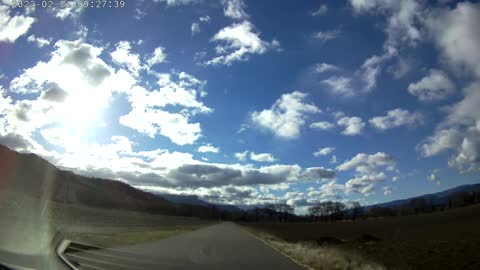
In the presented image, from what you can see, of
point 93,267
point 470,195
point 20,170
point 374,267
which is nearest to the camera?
point 93,267

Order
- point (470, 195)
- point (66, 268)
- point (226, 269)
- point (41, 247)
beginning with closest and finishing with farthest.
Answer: point (66, 268), point (41, 247), point (226, 269), point (470, 195)

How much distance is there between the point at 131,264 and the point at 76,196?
114 m

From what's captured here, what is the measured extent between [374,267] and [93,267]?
35.3 ft

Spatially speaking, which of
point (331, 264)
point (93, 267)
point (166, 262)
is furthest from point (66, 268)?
point (331, 264)

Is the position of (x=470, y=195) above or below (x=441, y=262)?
above

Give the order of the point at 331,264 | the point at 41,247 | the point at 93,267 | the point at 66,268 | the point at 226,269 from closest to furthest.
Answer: the point at 66,268
the point at 93,267
the point at 41,247
the point at 226,269
the point at 331,264

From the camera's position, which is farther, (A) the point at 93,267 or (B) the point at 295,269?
(B) the point at 295,269

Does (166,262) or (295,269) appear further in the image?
(295,269)

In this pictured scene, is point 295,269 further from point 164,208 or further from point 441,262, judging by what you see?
point 164,208

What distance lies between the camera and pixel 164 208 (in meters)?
187

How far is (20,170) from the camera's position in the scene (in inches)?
3610

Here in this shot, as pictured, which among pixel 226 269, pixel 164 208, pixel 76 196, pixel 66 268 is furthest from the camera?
pixel 164 208

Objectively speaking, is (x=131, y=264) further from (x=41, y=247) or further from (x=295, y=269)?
(x=295, y=269)

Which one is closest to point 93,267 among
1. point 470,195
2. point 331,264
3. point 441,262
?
point 331,264
